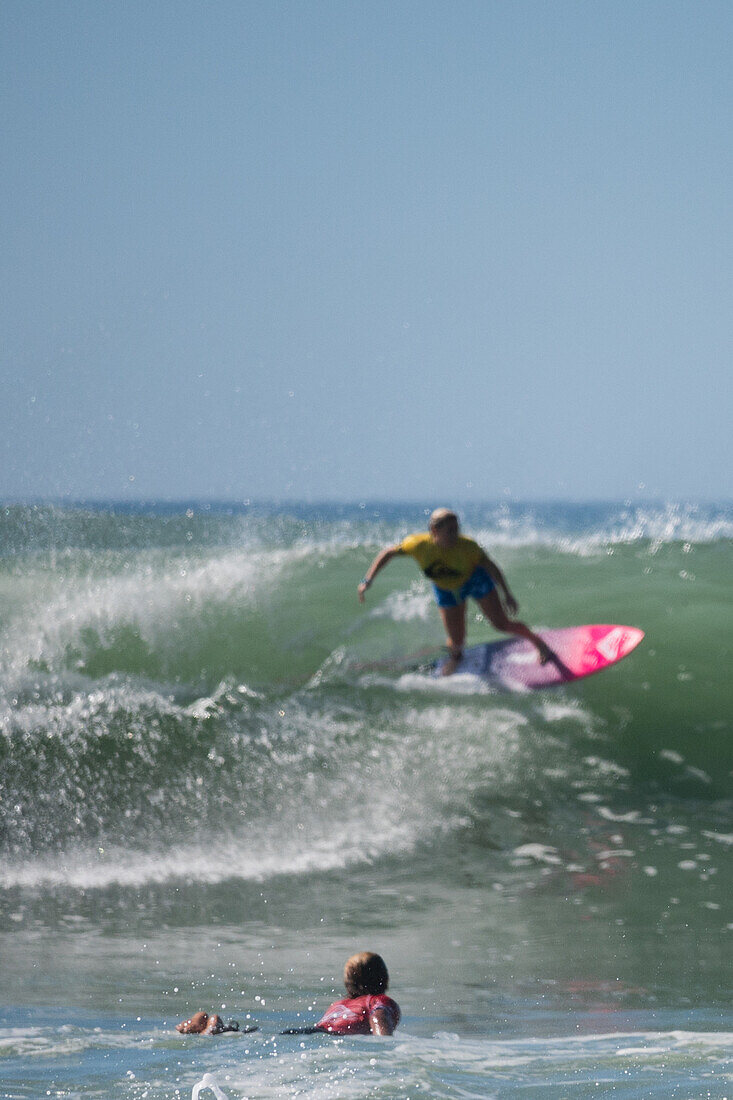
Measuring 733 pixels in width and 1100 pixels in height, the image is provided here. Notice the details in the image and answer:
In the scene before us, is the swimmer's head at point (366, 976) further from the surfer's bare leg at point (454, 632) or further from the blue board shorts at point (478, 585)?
the surfer's bare leg at point (454, 632)

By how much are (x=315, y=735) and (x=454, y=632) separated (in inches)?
55.8

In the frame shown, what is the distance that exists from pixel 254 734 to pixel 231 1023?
4.05 metres

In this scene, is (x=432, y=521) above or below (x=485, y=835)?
above

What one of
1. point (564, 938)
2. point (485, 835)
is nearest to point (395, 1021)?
point (564, 938)

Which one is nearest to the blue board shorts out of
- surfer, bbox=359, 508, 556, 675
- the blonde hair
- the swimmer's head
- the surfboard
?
surfer, bbox=359, 508, 556, 675

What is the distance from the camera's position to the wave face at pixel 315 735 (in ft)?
20.5

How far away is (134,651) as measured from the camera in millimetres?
9805

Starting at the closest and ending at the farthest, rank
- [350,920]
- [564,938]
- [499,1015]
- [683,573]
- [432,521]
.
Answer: [499,1015]
[564,938]
[350,920]
[432,521]
[683,573]

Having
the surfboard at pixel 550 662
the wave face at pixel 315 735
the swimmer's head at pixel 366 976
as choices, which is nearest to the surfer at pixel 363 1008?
the swimmer's head at pixel 366 976

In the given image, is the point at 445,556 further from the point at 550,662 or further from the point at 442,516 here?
the point at 550,662

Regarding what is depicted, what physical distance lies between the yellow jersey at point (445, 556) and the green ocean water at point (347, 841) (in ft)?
3.45

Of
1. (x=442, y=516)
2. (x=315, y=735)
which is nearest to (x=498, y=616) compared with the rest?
(x=442, y=516)

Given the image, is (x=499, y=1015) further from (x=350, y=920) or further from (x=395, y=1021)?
(x=350, y=920)

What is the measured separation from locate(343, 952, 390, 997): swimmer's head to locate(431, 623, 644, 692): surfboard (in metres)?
4.63
